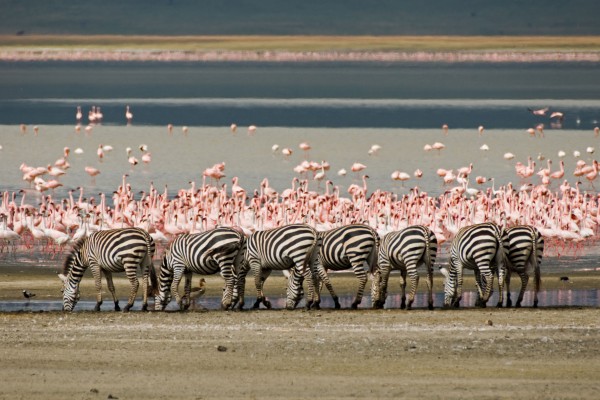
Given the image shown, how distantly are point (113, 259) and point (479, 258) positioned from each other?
4520 millimetres

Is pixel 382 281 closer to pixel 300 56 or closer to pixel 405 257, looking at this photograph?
pixel 405 257

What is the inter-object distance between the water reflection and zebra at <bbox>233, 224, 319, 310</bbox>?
0.77m

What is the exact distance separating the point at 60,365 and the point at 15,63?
174m

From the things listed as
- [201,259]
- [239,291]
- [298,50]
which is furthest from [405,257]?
[298,50]

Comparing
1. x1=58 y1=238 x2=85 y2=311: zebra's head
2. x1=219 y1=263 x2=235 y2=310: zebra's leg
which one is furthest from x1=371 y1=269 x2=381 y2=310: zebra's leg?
x1=58 y1=238 x2=85 y2=311: zebra's head

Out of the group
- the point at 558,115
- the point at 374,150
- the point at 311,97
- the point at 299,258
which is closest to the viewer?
the point at 299,258

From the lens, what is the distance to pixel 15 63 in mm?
182500

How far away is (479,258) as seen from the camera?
17.4m

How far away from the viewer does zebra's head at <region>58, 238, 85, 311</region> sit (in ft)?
57.7

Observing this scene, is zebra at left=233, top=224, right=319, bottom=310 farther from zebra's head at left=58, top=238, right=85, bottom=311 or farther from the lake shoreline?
the lake shoreline

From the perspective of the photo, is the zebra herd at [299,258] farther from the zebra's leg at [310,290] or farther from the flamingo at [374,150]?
the flamingo at [374,150]

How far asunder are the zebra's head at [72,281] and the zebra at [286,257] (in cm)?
202

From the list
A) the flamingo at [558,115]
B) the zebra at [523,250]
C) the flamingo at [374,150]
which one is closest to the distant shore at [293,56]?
the flamingo at [558,115]

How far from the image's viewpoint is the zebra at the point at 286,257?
1731 cm
